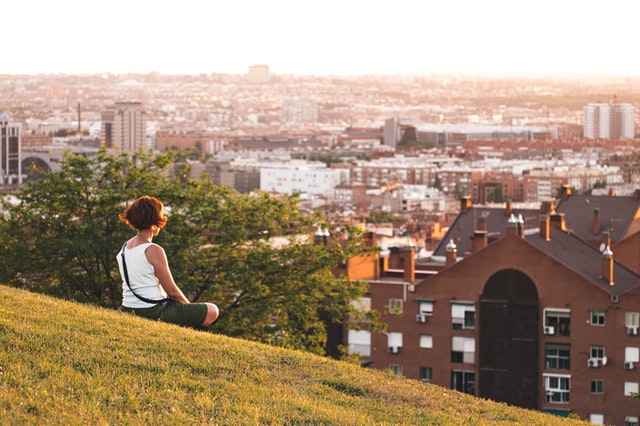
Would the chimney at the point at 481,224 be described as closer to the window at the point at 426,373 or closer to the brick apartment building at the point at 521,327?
the brick apartment building at the point at 521,327

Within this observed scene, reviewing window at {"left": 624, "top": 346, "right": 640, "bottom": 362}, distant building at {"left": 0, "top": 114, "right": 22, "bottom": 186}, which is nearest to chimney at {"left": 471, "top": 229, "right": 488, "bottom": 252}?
window at {"left": 624, "top": 346, "right": 640, "bottom": 362}

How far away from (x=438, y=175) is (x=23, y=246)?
153625 millimetres

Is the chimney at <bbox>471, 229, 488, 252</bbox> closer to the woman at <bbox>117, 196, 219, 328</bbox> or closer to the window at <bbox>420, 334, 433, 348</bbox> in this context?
the window at <bbox>420, 334, 433, 348</bbox>

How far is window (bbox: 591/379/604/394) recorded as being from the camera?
24.5 meters

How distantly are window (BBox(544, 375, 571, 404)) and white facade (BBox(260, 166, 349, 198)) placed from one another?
137 m

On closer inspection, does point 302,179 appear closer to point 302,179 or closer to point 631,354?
point 302,179

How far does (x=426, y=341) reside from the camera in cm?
2608

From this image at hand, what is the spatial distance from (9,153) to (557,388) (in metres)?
152

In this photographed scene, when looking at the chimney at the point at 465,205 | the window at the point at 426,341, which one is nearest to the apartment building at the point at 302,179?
the chimney at the point at 465,205

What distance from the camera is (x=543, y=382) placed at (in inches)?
972

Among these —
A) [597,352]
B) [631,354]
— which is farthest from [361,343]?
[631,354]

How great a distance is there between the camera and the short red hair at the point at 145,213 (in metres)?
8.31

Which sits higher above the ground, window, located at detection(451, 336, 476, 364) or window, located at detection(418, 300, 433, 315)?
window, located at detection(418, 300, 433, 315)

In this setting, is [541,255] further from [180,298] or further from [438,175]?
[438,175]
